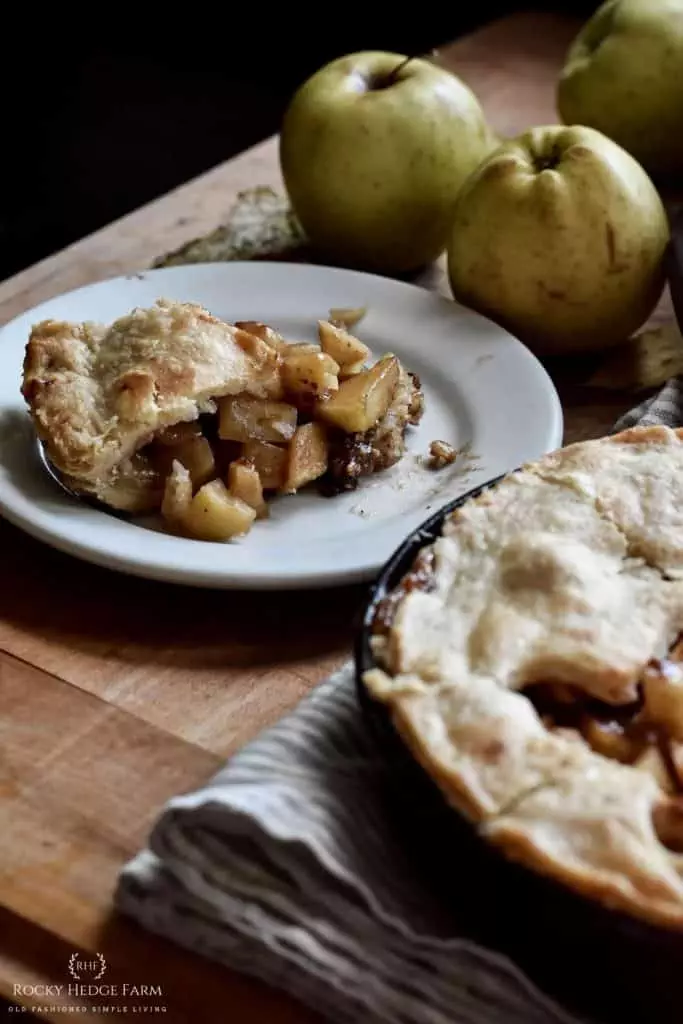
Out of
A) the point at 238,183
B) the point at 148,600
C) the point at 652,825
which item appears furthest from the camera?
the point at 238,183

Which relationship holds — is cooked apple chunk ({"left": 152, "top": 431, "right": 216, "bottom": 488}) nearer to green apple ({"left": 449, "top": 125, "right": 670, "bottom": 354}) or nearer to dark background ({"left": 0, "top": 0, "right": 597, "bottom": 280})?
green apple ({"left": 449, "top": 125, "right": 670, "bottom": 354})

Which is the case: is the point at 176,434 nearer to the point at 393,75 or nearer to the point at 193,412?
the point at 193,412

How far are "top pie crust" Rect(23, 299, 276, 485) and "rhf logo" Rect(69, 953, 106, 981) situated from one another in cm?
47

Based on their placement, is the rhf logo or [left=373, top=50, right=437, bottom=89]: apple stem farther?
[left=373, top=50, right=437, bottom=89]: apple stem

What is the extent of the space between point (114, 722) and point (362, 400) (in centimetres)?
42

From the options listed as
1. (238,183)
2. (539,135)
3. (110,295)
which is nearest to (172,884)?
(110,295)

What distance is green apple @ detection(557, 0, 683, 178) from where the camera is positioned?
1795 mm

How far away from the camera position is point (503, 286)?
1.47 metres

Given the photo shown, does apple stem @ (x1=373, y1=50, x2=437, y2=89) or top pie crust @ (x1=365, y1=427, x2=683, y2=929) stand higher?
apple stem @ (x1=373, y1=50, x2=437, y2=89)

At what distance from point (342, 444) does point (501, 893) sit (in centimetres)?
60

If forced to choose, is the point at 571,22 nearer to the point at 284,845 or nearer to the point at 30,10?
the point at 30,10

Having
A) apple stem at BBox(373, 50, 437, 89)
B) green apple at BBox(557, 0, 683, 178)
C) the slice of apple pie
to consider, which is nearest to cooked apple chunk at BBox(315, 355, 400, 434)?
the slice of apple pie

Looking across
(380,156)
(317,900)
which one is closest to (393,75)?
(380,156)

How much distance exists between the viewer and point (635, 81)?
181 cm
